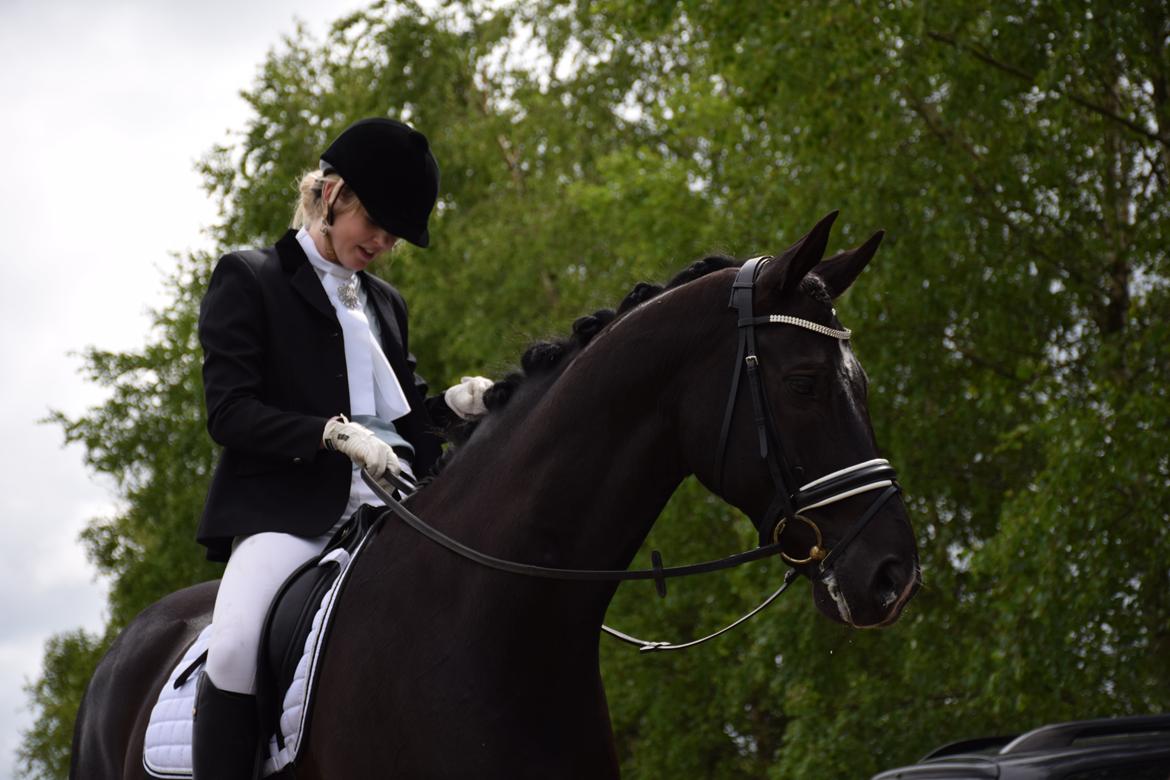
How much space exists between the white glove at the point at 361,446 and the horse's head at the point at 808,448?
3.11 ft

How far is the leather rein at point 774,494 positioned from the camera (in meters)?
3.40

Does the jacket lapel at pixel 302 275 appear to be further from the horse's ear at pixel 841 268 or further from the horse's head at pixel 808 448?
the horse's ear at pixel 841 268

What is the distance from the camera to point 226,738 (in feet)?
13.3

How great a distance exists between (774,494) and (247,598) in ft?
5.22

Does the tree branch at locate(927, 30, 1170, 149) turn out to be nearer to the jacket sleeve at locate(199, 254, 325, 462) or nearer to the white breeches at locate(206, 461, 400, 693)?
the jacket sleeve at locate(199, 254, 325, 462)

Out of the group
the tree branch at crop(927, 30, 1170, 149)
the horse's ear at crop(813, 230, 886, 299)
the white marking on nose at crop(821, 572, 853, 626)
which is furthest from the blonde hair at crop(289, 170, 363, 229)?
the tree branch at crop(927, 30, 1170, 149)

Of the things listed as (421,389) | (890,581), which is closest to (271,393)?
(421,389)

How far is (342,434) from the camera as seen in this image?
13.5 ft

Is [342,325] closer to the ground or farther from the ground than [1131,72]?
closer to the ground

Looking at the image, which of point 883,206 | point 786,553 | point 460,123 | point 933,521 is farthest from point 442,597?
point 460,123

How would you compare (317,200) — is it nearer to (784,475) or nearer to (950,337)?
(784,475)

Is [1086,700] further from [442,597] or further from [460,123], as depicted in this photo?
[460,123]

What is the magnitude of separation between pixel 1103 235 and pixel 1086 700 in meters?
4.32

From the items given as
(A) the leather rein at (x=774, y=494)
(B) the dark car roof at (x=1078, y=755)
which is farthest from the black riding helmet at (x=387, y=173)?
(B) the dark car roof at (x=1078, y=755)
